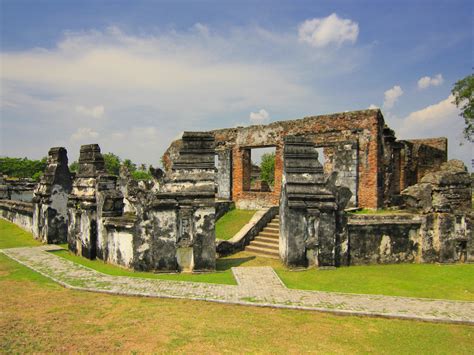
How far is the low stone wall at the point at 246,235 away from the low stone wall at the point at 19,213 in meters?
8.28

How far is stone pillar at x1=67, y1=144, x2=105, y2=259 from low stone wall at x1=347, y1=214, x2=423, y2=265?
6.82 meters

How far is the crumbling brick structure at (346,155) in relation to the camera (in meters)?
14.1

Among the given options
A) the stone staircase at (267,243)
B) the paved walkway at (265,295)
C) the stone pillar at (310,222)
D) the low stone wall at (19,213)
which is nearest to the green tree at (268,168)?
the low stone wall at (19,213)

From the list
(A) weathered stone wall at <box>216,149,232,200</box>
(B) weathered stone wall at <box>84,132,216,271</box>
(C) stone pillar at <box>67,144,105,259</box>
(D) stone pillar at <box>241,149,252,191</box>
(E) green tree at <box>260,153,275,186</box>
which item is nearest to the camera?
(B) weathered stone wall at <box>84,132,216,271</box>

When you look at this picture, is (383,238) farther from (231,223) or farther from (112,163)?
(112,163)

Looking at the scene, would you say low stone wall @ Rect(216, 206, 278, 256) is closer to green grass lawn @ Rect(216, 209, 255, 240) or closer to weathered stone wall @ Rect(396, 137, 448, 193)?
green grass lawn @ Rect(216, 209, 255, 240)

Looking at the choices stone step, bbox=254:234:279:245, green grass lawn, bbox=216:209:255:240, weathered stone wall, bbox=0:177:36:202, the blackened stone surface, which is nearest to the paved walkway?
stone step, bbox=254:234:279:245

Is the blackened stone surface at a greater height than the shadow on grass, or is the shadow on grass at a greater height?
the blackened stone surface

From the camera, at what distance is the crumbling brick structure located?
14133mm

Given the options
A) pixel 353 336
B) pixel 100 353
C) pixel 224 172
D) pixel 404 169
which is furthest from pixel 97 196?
pixel 404 169

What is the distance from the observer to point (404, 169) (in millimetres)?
16859

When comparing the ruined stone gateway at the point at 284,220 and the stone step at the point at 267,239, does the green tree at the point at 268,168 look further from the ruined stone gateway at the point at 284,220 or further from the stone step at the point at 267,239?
the ruined stone gateway at the point at 284,220

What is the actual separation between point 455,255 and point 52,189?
40.9ft

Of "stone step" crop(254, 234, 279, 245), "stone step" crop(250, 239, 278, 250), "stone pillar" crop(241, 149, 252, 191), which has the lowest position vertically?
"stone step" crop(250, 239, 278, 250)
